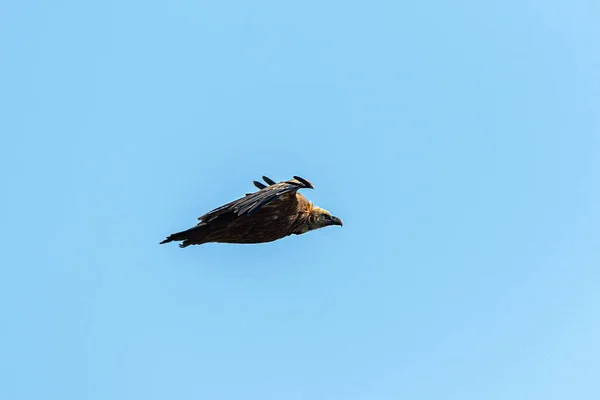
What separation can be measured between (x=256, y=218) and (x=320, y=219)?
274cm

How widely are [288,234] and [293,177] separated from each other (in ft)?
5.57

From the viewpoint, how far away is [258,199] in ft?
55.1

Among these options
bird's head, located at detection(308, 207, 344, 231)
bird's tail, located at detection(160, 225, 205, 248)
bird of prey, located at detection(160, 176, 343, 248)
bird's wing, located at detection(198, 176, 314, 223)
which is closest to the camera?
bird's wing, located at detection(198, 176, 314, 223)

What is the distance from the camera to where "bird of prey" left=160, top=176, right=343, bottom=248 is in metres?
16.9

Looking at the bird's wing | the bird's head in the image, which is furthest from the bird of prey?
the bird's head

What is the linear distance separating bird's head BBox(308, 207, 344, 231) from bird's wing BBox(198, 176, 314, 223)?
2.04 meters

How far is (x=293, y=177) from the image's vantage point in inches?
678

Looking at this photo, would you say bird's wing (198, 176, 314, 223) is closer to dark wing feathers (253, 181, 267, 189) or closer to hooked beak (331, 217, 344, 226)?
dark wing feathers (253, 181, 267, 189)

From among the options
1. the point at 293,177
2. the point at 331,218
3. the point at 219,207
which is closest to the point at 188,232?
the point at 219,207

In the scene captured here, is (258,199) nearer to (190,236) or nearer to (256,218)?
(256,218)

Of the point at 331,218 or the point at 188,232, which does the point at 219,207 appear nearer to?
the point at 188,232

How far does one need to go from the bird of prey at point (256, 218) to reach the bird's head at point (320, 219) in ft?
3.02

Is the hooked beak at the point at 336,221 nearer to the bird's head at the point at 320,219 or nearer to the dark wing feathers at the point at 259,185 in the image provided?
the bird's head at the point at 320,219

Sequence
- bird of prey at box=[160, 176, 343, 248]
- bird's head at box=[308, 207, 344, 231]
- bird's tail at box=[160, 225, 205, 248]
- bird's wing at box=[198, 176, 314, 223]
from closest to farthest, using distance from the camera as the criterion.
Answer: bird's wing at box=[198, 176, 314, 223] → bird of prey at box=[160, 176, 343, 248] → bird's tail at box=[160, 225, 205, 248] → bird's head at box=[308, 207, 344, 231]
